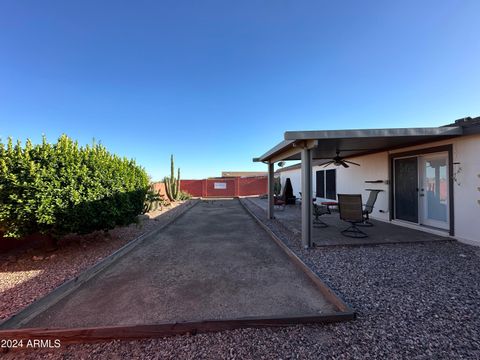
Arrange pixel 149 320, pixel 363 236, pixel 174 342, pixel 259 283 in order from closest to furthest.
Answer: pixel 174 342
pixel 149 320
pixel 259 283
pixel 363 236

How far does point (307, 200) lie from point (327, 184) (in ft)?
25.7

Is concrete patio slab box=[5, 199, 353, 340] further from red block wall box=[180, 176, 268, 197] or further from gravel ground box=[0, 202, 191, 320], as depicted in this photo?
red block wall box=[180, 176, 268, 197]

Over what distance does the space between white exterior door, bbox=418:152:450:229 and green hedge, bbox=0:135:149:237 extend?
829cm

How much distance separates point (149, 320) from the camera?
238 cm

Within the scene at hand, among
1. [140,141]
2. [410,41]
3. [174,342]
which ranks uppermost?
[410,41]

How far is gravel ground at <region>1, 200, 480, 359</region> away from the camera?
1.91 metres

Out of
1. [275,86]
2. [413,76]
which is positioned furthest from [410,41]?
[275,86]

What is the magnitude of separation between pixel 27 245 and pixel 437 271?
853 centimetres

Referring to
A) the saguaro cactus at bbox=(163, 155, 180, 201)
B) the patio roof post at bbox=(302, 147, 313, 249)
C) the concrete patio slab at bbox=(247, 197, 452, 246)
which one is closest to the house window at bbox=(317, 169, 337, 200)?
the concrete patio slab at bbox=(247, 197, 452, 246)

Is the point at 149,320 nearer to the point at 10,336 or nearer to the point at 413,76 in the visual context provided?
the point at 10,336

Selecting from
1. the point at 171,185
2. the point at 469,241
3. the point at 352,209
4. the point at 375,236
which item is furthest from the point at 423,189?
Result: the point at 171,185

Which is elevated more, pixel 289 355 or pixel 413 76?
pixel 413 76

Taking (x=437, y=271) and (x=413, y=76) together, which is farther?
(x=413, y=76)

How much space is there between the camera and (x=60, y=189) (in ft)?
13.7
